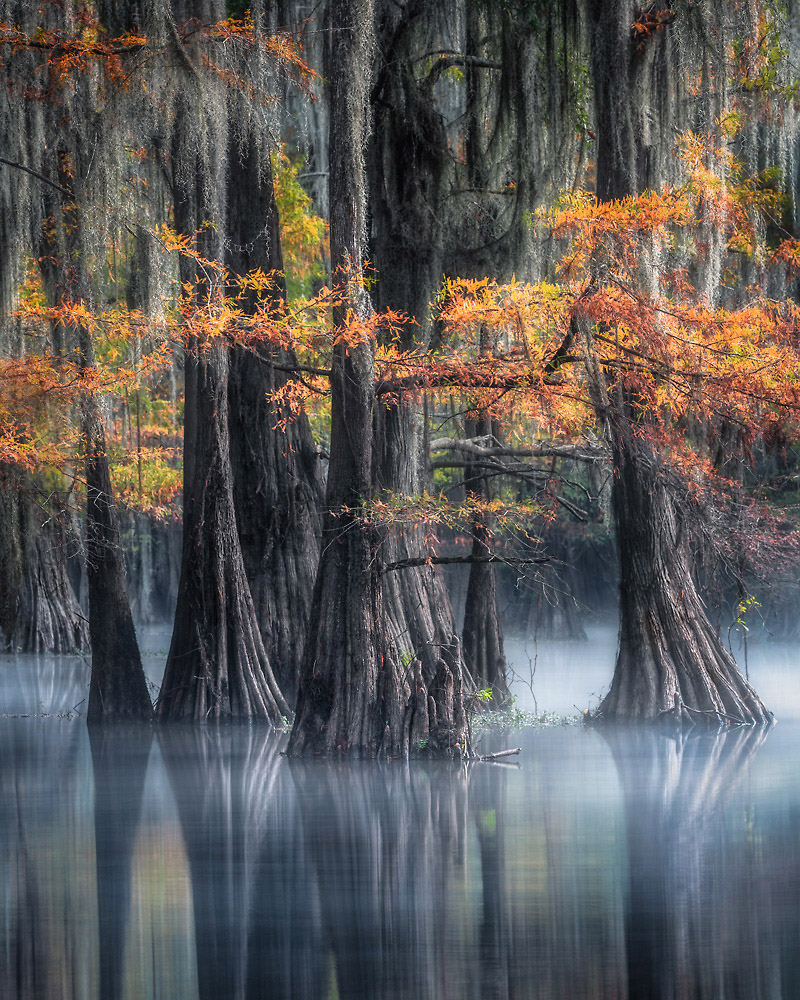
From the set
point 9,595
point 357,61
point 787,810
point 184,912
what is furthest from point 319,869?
point 9,595

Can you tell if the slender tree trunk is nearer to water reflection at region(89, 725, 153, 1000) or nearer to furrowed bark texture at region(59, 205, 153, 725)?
furrowed bark texture at region(59, 205, 153, 725)

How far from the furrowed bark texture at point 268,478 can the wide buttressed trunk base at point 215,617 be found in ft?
2.33

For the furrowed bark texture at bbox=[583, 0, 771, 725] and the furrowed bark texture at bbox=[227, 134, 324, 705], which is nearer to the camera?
the furrowed bark texture at bbox=[583, 0, 771, 725]

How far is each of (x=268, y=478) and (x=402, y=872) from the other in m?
7.85

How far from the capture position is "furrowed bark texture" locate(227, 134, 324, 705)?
14.2m

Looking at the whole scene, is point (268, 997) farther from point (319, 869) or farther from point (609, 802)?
point (609, 802)

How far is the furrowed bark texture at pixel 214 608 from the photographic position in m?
13.3

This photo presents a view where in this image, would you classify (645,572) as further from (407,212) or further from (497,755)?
(407,212)

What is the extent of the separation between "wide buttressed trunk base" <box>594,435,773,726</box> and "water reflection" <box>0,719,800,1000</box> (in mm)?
1244

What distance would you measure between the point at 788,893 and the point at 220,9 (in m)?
8.94

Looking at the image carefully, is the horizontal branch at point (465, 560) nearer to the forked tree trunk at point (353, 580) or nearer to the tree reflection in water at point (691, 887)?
the forked tree trunk at point (353, 580)

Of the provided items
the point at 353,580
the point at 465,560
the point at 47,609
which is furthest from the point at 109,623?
the point at 47,609

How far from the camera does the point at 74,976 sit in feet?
17.1

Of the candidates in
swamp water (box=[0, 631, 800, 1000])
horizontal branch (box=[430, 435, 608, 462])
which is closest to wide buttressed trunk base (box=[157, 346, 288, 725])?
swamp water (box=[0, 631, 800, 1000])
